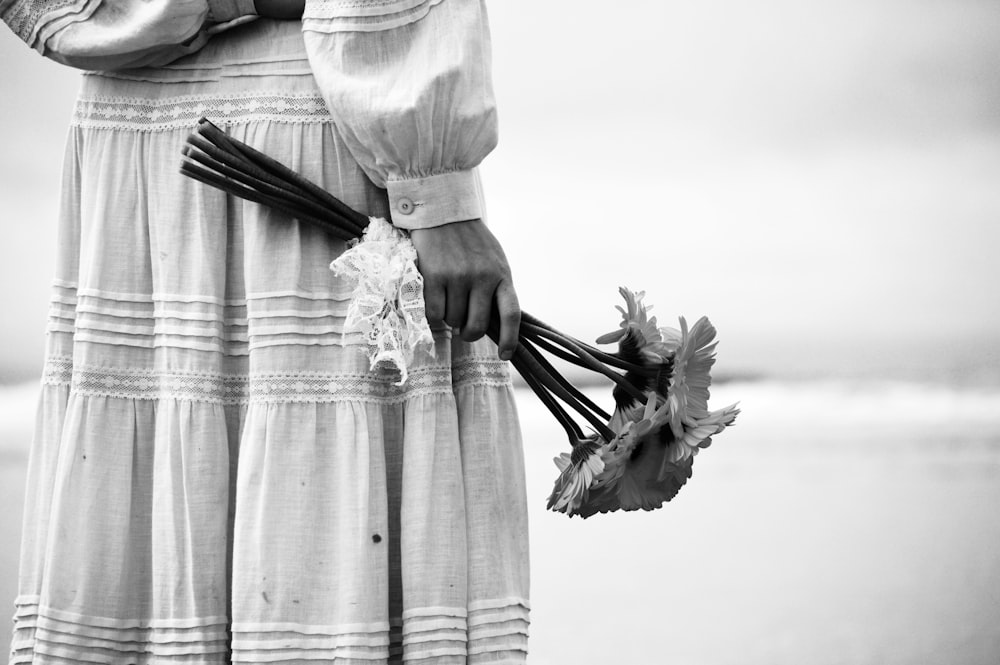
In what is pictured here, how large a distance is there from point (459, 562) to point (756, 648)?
1.37m

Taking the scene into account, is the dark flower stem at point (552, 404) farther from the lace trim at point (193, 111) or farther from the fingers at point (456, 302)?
the lace trim at point (193, 111)

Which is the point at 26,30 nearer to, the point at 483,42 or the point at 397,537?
the point at 483,42

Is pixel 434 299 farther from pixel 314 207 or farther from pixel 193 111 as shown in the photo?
pixel 193 111

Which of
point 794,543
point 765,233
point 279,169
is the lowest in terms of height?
point 279,169

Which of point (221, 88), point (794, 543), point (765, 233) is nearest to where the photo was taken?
point (221, 88)

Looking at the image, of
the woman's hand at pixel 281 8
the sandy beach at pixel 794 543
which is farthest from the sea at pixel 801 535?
the woman's hand at pixel 281 8

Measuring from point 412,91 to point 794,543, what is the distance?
178 centimetres

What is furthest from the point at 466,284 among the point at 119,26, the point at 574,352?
the point at 119,26

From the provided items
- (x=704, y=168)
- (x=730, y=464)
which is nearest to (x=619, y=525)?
(x=730, y=464)

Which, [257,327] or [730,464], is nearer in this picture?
[257,327]

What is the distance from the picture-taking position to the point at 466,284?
84cm

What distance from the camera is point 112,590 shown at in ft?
2.93

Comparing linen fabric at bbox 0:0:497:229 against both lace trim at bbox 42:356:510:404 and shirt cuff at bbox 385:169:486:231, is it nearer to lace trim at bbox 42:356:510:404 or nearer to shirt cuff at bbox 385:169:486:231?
shirt cuff at bbox 385:169:486:231

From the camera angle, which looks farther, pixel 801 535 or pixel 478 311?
pixel 801 535
